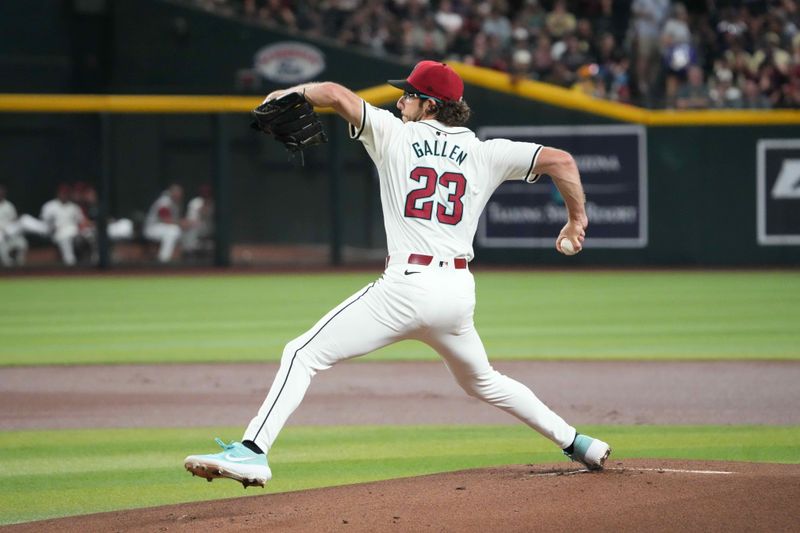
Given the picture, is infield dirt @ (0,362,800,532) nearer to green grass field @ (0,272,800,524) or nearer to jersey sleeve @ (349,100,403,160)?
green grass field @ (0,272,800,524)

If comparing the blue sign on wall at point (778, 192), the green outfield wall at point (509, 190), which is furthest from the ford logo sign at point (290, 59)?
the blue sign on wall at point (778, 192)

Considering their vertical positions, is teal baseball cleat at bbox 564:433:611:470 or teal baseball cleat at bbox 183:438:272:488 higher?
teal baseball cleat at bbox 183:438:272:488

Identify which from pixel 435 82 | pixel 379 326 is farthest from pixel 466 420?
pixel 435 82

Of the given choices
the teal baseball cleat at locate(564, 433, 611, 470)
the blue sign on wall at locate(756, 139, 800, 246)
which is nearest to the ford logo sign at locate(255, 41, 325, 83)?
the blue sign on wall at locate(756, 139, 800, 246)

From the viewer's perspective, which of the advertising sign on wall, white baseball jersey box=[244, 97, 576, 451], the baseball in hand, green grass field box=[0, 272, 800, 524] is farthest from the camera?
the advertising sign on wall

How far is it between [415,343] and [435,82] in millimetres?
6945

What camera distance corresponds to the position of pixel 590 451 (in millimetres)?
5309

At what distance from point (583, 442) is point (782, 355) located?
18.3 ft

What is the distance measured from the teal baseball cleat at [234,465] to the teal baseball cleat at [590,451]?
1.45m

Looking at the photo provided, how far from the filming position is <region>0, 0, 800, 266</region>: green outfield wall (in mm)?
19016

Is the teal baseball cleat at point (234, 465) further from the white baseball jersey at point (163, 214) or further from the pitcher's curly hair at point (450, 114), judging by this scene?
the white baseball jersey at point (163, 214)

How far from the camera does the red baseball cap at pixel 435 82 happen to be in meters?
5.08

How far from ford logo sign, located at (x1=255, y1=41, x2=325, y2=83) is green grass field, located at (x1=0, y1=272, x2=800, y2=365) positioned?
4.72 metres

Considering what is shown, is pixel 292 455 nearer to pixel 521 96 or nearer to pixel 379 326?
pixel 379 326
